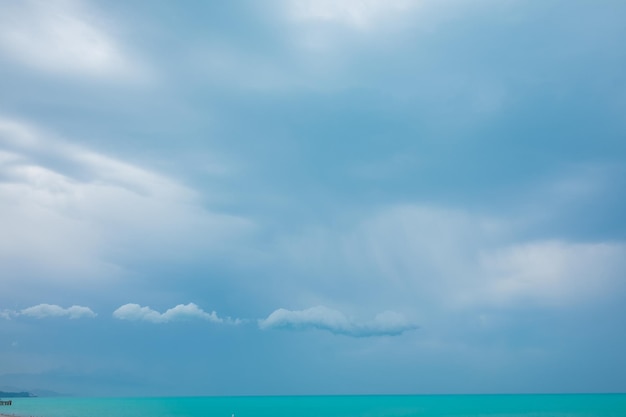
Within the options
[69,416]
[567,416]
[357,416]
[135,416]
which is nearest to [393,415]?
[357,416]

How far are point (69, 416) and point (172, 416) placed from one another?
96.9 ft

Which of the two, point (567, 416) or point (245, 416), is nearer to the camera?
point (567, 416)

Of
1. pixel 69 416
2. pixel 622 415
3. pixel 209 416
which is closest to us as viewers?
pixel 622 415

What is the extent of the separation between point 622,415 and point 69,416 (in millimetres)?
153614

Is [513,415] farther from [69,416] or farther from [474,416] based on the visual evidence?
[69,416]

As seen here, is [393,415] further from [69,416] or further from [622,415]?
[69,416]

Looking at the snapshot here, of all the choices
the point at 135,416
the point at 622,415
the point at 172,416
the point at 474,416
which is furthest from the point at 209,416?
the point at 622,415

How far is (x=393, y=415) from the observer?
593 feet

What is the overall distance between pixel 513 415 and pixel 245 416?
261 feet

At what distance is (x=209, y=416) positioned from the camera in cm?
18512

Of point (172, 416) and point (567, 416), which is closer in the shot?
point (567, 416)

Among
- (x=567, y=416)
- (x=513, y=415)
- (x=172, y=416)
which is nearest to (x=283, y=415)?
(x=172, y=416)

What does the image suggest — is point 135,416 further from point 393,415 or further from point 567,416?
→ point 567,416

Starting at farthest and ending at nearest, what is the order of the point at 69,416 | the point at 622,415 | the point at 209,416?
the point at 209,416
the point at 69,416
the point at 622,415
